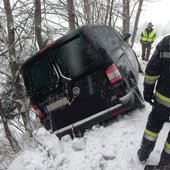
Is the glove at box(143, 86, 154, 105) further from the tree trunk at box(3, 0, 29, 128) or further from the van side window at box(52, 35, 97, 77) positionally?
the tree trunk at box(3, 0, 29, 128)

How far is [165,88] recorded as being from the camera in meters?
2.69

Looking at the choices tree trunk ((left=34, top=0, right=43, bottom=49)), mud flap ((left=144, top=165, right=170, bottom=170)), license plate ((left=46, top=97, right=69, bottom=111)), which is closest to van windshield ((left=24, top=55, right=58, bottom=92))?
license plate ((left=46, top=97, right=69, bottom=111))

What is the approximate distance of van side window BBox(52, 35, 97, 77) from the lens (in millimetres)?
3867

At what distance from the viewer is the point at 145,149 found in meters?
2.96

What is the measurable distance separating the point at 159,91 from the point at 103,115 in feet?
4.67

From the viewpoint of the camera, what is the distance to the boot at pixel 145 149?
293cm

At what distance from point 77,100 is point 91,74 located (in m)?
0.51

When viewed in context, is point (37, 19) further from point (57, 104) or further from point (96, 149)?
point (96, 149)

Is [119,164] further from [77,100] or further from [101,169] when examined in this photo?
[77,100]

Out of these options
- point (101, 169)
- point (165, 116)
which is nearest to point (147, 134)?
point (165, 116)

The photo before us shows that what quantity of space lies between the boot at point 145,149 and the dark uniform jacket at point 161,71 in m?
0.53

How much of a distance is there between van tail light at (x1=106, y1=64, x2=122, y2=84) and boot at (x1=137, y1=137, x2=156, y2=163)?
1162 millimetres

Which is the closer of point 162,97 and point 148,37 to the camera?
point 162,97

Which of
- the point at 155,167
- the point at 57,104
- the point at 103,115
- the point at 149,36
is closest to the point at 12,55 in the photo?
the point at 57,104
